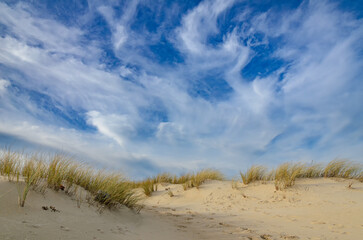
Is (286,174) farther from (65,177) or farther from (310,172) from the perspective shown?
(65,177)

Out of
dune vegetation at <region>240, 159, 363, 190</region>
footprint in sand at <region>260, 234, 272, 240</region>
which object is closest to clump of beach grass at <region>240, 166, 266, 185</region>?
dune vegetation at <region>240, 159, 363, 190</region>

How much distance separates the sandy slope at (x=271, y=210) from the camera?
4820 mm

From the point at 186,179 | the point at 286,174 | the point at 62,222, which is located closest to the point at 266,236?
the point at 62,222

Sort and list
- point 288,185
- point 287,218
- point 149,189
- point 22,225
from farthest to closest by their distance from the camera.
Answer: point 149,189, point 288,185, point 287,218, point 22,225

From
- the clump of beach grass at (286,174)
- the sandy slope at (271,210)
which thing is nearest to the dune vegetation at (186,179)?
the sandy slope at (271,210)

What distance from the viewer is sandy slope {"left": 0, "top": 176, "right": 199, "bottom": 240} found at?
2678mm

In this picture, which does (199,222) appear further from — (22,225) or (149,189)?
(149,189)

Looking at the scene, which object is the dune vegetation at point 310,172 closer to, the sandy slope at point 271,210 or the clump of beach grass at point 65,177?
the sandy slope at point 271,210

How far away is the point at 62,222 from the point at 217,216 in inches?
175

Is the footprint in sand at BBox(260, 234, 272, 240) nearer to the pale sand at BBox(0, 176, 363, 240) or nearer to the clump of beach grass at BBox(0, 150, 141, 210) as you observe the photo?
the pale sand at BBox(0, 176, 363, 240)

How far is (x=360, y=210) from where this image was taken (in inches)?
246

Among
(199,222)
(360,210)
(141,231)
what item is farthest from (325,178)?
(141,231)

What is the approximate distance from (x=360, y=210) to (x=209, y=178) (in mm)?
6414

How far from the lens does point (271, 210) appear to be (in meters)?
7.12
